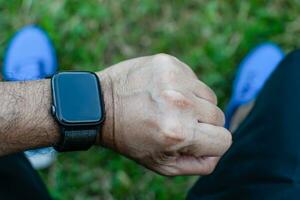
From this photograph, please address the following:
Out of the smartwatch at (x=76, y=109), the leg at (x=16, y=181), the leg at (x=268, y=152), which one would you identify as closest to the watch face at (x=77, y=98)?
the smartwatch at (x=76, y=109)

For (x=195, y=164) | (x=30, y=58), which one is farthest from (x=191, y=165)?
(x=30, y=58)

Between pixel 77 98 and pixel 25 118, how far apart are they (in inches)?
5.6

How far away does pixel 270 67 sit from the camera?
100 inches

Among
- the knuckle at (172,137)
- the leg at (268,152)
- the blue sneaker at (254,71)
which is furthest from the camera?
the blue sneaker at (254,71)

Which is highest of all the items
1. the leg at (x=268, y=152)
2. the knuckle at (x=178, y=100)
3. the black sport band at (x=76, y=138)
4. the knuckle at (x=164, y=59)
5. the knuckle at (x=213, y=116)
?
the knuckle at (x=164, y=59)

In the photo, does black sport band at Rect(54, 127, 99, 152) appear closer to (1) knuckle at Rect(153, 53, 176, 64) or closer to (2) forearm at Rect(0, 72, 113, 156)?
(2) forearm at Rect(0, 72, 113, 156)

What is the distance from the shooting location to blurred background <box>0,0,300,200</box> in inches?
97.8

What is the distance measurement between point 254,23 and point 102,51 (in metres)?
0.80

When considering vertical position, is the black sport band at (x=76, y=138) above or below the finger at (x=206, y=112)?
below

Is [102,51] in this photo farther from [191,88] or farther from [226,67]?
[191,88]

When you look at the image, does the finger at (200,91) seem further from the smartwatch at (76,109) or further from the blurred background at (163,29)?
the blurred background at (163,29)

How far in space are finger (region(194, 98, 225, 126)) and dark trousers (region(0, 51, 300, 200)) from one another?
0.34 m

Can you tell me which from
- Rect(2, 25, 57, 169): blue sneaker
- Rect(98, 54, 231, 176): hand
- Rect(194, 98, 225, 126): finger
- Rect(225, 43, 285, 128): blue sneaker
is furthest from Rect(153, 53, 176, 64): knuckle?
Rect(2, 25, 57, 169): blue sneaker

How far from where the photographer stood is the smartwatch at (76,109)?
4.05 ft
